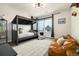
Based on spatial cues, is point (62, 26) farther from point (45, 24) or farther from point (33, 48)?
point (33, 48)

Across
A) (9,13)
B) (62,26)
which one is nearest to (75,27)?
(62,26)

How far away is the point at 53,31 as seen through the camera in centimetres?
173

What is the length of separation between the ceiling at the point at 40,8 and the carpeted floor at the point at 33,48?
0.57 metres

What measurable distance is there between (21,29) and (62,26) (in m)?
0.80

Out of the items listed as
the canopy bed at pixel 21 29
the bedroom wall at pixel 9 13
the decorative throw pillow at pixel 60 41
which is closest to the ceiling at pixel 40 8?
the bedroom wall at pixel 9 13

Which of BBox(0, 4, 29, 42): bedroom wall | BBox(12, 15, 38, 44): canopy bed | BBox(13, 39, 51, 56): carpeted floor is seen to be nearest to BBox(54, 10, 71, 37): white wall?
BBox(13, 39, 51, 56): carpeted floor

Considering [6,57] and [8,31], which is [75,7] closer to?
[8,31]

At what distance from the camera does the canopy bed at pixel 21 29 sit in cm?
162

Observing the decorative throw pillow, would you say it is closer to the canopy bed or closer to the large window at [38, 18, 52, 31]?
the large window at [38, 18, 52, 31]

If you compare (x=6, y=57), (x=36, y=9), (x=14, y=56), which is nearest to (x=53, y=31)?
(x=36, y=9)

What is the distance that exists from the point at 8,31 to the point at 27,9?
556 millimetres

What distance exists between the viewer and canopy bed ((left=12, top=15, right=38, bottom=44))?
1619mm

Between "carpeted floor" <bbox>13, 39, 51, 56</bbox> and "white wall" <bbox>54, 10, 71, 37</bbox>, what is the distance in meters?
0.26

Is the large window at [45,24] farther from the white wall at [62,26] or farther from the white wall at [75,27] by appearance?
the white wall at [75,27]
